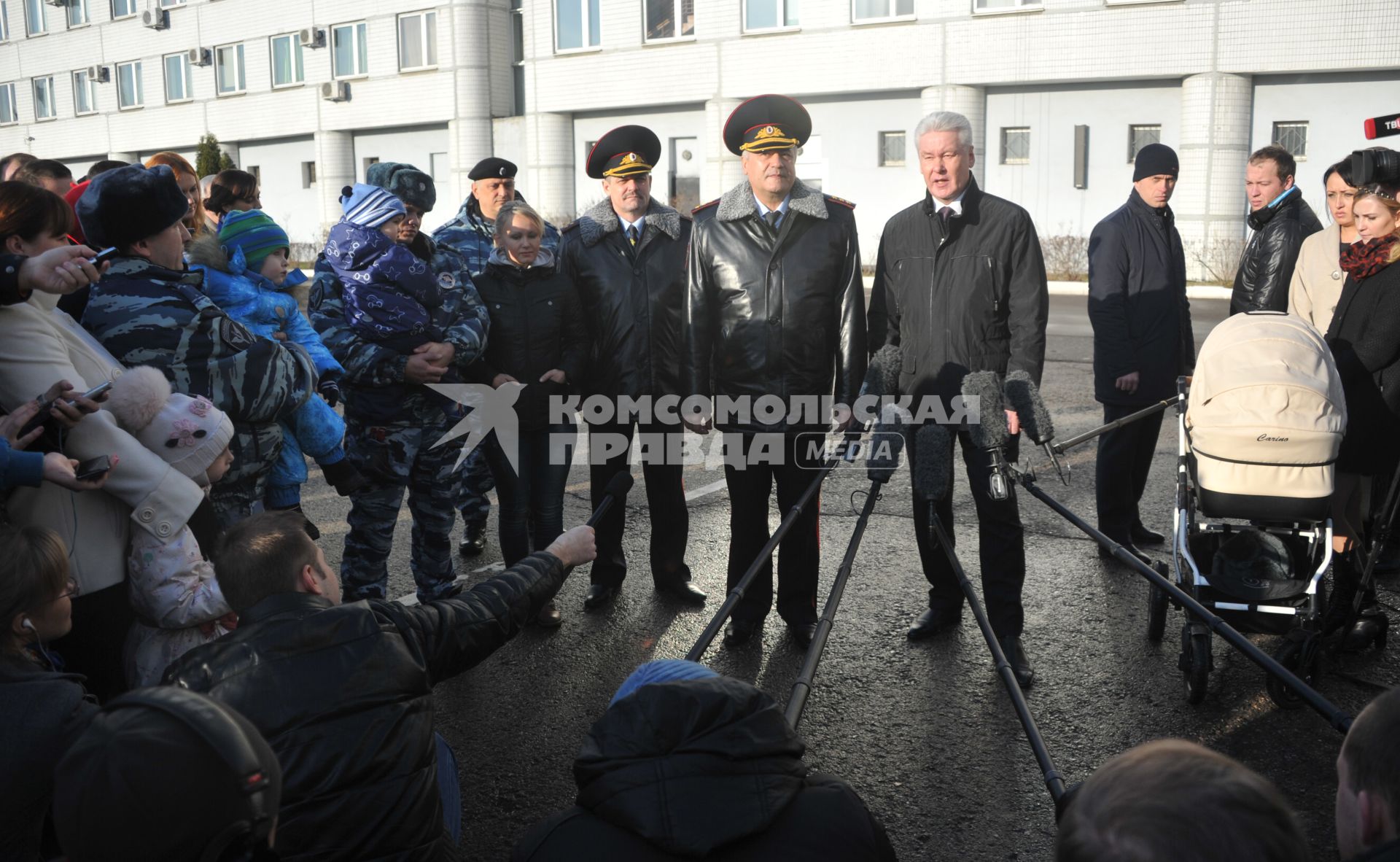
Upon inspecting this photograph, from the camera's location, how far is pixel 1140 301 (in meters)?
6.30

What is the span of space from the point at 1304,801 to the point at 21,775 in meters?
3.65

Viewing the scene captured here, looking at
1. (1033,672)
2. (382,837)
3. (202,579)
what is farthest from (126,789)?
(1033,672)

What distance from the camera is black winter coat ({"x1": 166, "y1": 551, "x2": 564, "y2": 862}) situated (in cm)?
228

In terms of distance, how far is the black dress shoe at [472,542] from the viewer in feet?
22.0

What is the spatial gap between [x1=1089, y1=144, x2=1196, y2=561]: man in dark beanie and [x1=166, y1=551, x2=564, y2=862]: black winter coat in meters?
4.76

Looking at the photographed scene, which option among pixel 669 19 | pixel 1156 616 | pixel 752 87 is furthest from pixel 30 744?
pixel 669 19

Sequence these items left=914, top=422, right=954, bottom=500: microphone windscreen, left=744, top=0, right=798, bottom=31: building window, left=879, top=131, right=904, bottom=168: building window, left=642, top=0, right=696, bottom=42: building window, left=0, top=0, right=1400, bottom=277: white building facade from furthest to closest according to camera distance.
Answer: left=642, top=0, right=696, bottom=42: building window < left=744, top=0, right=798, bottom=31: building window < left=879, top=131, right=904, bottom=168: building window < left=0, top=0, right=1400, bottom=277: white building facade < left=914, top=422, right=954, bottom=500: microphone windscreen

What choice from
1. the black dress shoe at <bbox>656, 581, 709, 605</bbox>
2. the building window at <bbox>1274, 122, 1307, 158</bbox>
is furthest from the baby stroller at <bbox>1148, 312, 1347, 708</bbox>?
the building window at <bbox>1274, 122, 1307, 158</bbox>

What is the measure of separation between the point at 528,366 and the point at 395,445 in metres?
0.88

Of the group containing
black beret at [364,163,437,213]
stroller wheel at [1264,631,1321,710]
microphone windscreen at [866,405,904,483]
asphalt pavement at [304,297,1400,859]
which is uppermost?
black beret at [364,163,437,213]

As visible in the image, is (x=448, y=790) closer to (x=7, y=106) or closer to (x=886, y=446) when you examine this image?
(x=886, y=446)

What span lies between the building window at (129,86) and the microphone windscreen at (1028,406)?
48576 mm

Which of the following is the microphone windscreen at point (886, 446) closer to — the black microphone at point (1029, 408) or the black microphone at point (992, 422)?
the black microphone at point (992, 422)

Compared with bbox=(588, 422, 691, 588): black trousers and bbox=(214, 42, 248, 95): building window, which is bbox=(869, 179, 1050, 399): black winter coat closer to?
bbox=(588, 422, 691, 588): black trousers
